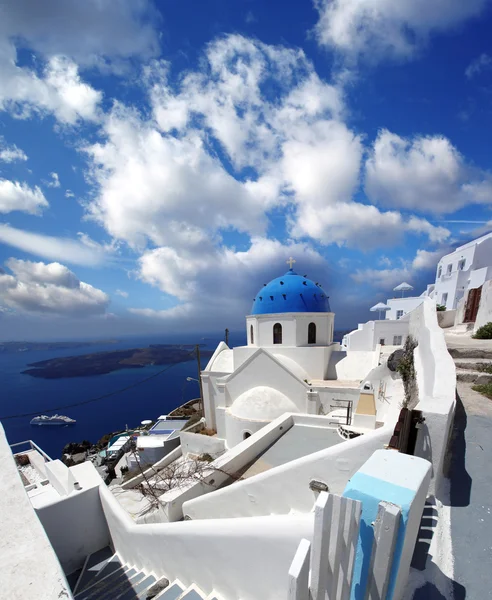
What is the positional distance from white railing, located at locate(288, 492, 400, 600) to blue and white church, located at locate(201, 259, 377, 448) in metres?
9.56

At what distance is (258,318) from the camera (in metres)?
14.7

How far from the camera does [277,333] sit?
1444 centimetres

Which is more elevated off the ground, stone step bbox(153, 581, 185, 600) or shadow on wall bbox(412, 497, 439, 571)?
shadow on wall bbox(412, 497, 439, 571)

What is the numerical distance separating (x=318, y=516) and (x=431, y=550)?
1.87 metres

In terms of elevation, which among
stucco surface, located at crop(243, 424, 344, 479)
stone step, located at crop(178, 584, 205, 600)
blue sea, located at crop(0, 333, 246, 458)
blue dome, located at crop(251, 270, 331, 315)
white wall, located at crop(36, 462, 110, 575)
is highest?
blue dome, located at crop(251, 270, 331, 315)

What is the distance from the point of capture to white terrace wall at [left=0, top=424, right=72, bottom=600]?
4.15ft

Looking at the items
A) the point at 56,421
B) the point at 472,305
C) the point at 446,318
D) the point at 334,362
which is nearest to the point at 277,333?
the point at 334,362

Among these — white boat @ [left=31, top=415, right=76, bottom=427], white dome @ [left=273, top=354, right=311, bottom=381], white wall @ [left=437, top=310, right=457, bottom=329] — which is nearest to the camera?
white dome @ [left=273, top=354, right=311, bottom=381]

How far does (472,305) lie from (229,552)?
56.6ft

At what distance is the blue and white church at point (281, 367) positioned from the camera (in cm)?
1162

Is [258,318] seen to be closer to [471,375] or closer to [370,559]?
[471,375]

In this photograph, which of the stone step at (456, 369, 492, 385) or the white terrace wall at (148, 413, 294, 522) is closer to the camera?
the stone step at (456, 369, 492, 385)

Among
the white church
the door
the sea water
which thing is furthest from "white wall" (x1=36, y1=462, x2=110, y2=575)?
the sea water

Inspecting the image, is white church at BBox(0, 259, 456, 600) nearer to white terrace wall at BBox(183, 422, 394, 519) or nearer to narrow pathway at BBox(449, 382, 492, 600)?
white terrace wall at BBox(183, 422, 394, 519)
